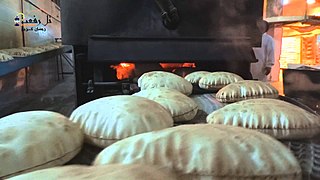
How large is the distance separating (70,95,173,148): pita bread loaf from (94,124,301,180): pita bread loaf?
0.16 m

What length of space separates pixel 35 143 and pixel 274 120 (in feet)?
1.82

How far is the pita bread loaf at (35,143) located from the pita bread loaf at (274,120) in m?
0.38

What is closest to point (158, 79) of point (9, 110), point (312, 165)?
point (312, 165)

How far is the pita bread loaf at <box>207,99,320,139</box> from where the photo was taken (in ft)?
2.55

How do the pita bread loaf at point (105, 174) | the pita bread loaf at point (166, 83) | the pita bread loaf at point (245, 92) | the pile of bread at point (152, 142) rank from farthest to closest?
1. the pita bread loaf at point (166, 83)
2. the pita bread loaf at point (245, 92)
3. the pile of bread at point (152, 142)
4. the pita bread loaf at point (105, 174)

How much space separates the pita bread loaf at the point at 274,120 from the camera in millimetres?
776

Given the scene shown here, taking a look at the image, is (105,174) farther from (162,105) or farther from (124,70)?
(124,70)

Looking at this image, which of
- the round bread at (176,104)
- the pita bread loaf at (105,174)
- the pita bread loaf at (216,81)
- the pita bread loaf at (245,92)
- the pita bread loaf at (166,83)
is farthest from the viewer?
the pita bread loaf at (216,81)

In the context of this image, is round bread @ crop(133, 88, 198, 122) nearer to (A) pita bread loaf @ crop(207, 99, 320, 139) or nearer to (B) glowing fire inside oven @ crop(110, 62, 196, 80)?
(A) pita bread loaf @ crop(207, 99, 320, 139)

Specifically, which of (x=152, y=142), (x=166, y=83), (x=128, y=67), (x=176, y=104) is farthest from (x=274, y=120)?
(x=128, y=67)

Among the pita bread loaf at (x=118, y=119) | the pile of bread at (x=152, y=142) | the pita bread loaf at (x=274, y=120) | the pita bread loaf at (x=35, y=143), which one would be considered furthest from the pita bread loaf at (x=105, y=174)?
the pita bread loaf at (x=274, y=120)

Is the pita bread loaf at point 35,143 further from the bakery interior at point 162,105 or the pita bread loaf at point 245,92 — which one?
the pita bread loaf at point 245,92

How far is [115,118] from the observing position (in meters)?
0.73

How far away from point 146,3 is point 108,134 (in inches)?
64.1
